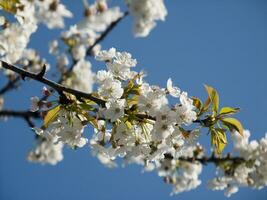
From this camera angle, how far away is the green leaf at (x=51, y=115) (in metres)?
2.39

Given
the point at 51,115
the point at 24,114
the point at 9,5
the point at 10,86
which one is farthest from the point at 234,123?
the point at 10,86

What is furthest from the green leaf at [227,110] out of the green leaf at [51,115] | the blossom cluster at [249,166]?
the blossom cluster at [249,166]

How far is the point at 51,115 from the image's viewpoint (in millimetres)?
2410

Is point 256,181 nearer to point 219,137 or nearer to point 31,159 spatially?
point 219,137

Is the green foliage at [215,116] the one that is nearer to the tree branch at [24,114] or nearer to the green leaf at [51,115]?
the green leaf at [51,115]

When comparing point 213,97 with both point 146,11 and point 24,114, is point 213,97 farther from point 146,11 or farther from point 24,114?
point 24,114

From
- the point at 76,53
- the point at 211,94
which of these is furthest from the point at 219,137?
the point at 76,53

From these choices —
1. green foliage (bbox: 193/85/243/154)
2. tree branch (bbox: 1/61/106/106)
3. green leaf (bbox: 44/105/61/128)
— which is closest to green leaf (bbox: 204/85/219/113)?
green foliage (bbox: 193/85/243/154)

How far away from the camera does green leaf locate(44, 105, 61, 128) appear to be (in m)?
2.39

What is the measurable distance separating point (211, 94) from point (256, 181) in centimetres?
217

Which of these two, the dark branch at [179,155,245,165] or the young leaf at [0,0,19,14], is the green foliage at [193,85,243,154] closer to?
the young leaf at [0,0,19,14]

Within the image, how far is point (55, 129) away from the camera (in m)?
2.49

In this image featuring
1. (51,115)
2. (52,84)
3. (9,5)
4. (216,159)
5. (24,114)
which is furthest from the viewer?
(24,114)

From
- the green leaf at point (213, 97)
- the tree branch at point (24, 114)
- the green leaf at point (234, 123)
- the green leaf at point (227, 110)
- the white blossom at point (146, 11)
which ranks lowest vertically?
the green leaf at point (234, 123)
